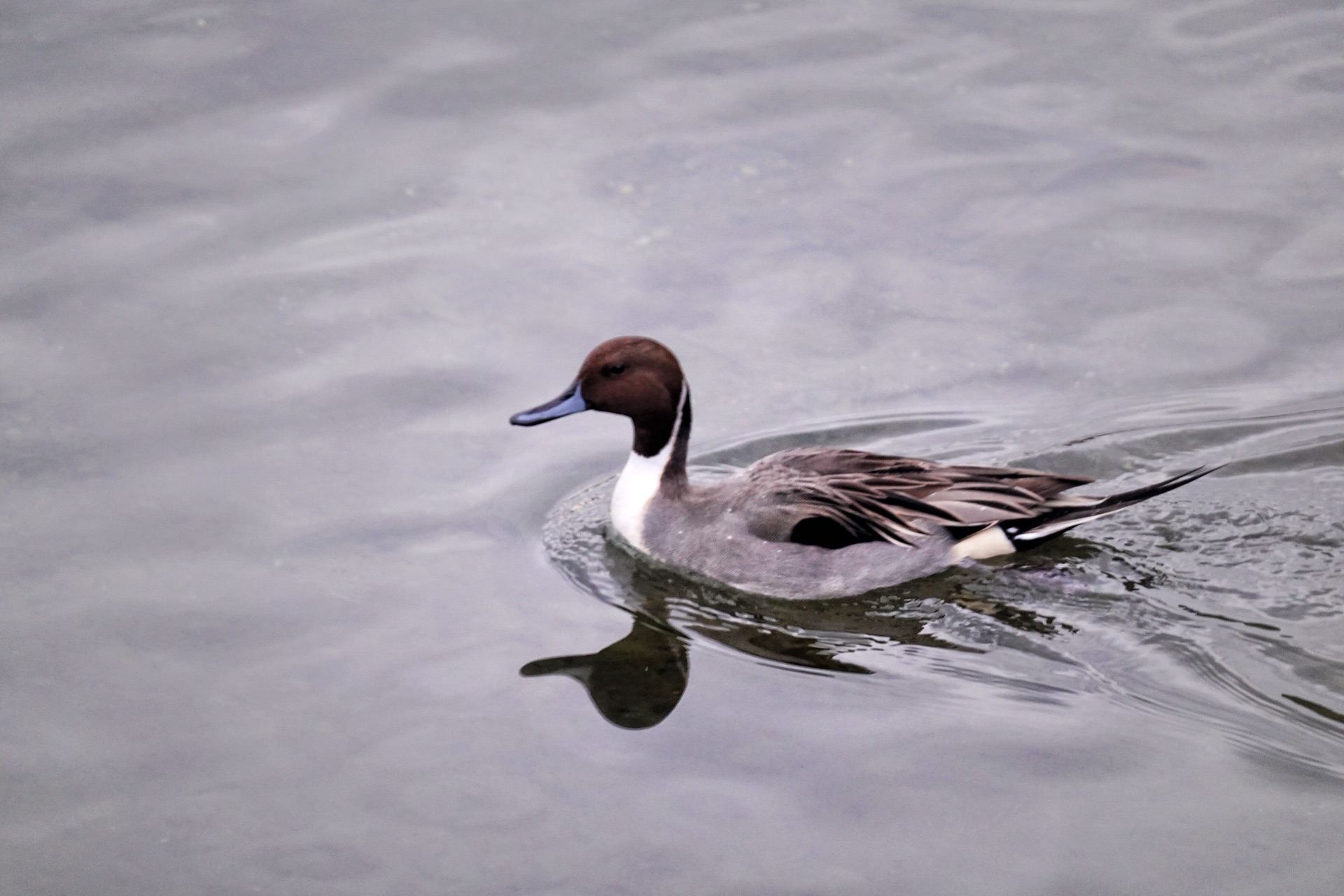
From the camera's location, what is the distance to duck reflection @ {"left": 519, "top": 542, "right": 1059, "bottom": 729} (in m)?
6.50

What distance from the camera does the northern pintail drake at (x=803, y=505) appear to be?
23.5 feet

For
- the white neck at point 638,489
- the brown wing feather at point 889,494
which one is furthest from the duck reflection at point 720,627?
the brown wing feather at point 889,494

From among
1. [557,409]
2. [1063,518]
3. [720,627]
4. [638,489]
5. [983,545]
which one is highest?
[557,409]

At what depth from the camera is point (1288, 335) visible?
8.66 m

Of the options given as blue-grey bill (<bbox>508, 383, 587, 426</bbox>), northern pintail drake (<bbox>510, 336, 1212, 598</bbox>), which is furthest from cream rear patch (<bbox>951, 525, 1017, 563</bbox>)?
blue-grey bill (<bbox>508, 383, 587, 426</bbox>)

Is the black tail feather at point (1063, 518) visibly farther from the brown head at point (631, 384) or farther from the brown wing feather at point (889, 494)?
the brown head at point (631, 384)

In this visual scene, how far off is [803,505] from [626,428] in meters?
1.53

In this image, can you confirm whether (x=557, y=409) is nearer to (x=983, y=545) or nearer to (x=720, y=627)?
(x=720, y=627)

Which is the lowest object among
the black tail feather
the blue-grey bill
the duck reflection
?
the duck reflection

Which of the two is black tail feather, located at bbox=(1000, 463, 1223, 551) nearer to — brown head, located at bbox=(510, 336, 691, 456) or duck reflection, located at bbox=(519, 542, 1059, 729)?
duck reflection, located at bbox=(519, 542, 1059, 729)

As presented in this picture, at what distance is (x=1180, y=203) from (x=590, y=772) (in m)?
5.83

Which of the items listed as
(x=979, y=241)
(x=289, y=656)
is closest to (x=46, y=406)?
(x=289, y=656)

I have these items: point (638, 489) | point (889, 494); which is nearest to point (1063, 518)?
point (889, 494)

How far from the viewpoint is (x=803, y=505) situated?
720 centimetres
